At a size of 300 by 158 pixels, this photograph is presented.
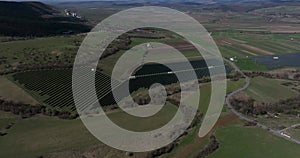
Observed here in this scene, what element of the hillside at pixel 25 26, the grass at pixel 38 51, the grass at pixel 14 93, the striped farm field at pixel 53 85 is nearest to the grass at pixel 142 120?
the striped farm field at pixel 53 85

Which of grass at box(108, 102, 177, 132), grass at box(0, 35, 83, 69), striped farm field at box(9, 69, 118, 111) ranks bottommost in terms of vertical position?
grass at box(108, 102, 177, 132)

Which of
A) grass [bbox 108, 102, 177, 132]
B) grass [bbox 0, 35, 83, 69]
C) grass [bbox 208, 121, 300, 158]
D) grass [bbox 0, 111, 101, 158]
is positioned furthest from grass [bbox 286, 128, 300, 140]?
grass [bbox 0, 35, 83, 69]

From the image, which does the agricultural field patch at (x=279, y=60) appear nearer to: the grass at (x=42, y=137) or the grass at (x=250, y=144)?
the grass at (x=250, y=144)

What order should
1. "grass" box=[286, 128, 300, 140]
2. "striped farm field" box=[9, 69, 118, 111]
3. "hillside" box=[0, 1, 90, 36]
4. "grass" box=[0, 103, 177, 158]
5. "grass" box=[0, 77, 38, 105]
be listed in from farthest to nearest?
"hillside" box=[0, 1, 90, 36]
"grass" box=[0, 77, 38, 105]
"striped farm field" box=[9, 69, 118, 111]
"grass" box=[286, 128, 300, 140]
"grass" box=[0, 103, 177, 158]

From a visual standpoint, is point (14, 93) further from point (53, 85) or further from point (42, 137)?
point (42, 137)

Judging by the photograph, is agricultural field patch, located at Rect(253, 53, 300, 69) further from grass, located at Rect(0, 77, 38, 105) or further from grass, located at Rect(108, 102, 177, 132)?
grass, located at Rect(0, 77, 38, 105)

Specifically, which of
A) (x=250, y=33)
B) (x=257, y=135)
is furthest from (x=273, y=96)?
(x=250, y=33)

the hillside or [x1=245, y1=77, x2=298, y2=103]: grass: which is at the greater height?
the hillside
